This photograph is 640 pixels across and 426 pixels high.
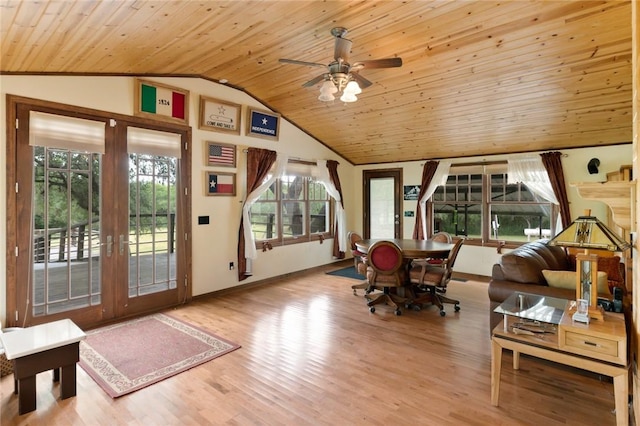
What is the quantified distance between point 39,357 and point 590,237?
12.3 feet

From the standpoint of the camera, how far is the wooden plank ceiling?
2734 mm

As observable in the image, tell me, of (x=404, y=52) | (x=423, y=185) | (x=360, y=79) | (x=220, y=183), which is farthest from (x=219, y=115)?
(x=423, y=185)

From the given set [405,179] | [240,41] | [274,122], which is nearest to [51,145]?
[240,41]

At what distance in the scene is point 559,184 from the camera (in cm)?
537

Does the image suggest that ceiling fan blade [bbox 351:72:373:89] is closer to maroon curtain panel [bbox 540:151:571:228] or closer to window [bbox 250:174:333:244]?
window [bbox 250:174:333:244]

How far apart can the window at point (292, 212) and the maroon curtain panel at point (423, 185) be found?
1806 millimetres

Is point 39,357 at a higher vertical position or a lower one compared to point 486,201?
lower

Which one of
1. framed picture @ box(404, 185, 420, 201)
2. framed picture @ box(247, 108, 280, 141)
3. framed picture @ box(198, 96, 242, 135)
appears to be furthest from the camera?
framed picture @ box(404, 185, 420, 201)

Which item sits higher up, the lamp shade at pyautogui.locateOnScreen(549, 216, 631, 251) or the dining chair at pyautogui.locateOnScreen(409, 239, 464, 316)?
the lamp shade at pyautogui.locateOnScreen(549, 216, 631, 251)

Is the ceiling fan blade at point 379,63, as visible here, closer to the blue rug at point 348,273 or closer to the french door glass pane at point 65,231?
the french door glass pane at point 65,231

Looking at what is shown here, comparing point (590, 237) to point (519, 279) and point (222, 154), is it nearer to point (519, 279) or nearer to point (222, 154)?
point (519, 279)

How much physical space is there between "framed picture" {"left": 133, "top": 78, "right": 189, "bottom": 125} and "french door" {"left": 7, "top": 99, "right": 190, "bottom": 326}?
0.56 ft

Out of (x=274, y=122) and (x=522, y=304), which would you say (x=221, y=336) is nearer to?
(x=522, y=304)

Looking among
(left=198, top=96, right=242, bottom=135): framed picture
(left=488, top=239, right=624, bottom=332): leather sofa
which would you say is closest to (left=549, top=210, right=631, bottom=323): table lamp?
(left=488, top=239, right=624, bottom=332): leather sofa
